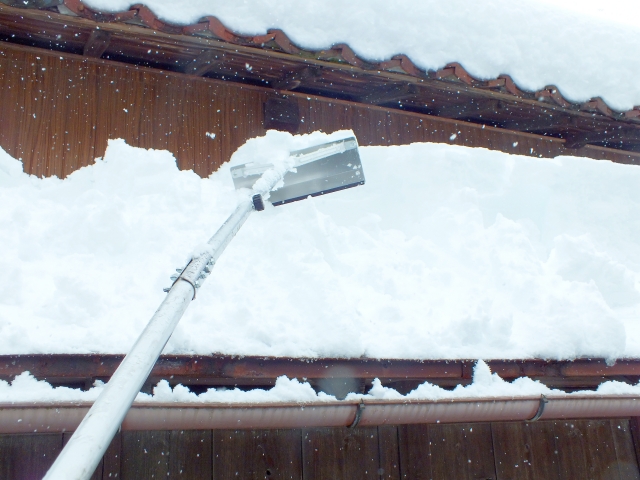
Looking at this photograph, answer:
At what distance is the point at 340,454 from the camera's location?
2670 mm

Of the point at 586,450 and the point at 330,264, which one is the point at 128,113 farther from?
the point at 586,450

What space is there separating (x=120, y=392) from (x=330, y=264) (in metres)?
2.08

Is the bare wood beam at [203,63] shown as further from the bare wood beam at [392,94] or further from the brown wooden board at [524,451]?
the brown wooden board at [524,451]

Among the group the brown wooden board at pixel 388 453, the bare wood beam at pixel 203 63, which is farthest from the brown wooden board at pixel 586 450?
the bare wood beam at pixel 203 63

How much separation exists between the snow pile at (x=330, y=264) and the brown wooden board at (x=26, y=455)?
0.52m

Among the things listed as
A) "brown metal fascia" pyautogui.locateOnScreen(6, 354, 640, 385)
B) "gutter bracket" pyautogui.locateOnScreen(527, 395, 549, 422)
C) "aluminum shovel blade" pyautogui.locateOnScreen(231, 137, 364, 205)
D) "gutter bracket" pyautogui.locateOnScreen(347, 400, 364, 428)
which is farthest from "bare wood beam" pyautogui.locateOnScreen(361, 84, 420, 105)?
"gutter bracket" pyautogui.locateOnScreen(347, 400, 364, 428)

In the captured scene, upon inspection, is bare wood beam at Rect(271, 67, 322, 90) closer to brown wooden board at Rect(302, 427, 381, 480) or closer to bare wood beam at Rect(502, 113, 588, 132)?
bare wood beam at Rect(502, 113, 588, 132)

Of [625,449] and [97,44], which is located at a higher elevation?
[97,44]

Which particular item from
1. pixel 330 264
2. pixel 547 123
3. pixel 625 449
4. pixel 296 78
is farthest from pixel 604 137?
pixel 330 264

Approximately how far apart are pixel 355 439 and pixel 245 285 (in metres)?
0.94

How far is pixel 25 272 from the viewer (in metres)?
2.38

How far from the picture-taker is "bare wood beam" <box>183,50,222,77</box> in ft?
10.5

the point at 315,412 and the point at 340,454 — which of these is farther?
the point at 340,454

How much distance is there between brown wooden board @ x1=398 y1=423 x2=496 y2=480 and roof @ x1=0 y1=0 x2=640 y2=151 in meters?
2.04
